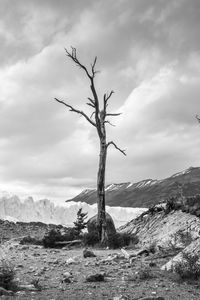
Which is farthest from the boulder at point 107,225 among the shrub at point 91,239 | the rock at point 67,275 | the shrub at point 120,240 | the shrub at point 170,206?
the rock at point 67,275

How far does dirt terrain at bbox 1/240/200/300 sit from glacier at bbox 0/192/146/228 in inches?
1728

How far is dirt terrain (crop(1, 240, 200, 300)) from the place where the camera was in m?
8.09

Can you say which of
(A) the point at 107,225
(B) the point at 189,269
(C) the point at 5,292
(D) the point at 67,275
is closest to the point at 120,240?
(A) the point at 107,225

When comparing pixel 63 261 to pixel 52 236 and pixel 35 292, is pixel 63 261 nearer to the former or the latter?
pixel 35 292

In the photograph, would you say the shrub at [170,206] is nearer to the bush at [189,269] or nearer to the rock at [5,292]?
the bush at [189,269]

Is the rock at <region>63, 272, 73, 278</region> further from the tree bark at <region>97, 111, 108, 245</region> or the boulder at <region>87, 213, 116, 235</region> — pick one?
the boulder at <region>87, 213, 116, 235</region>

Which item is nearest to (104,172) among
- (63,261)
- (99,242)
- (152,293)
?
(99,242)

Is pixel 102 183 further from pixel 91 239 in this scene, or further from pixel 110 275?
pixel 110 275

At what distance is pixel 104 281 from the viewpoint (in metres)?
9.36

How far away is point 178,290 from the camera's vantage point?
8.42m

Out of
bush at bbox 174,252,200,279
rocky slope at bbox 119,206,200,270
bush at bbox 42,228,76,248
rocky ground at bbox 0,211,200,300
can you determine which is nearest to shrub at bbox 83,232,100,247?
bush at bbox 42,228,76,248

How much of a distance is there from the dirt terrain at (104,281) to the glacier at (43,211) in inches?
1728

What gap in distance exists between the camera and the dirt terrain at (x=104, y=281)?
809 cm

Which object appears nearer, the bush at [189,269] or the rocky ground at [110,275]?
the rocky ground at [110,275]
